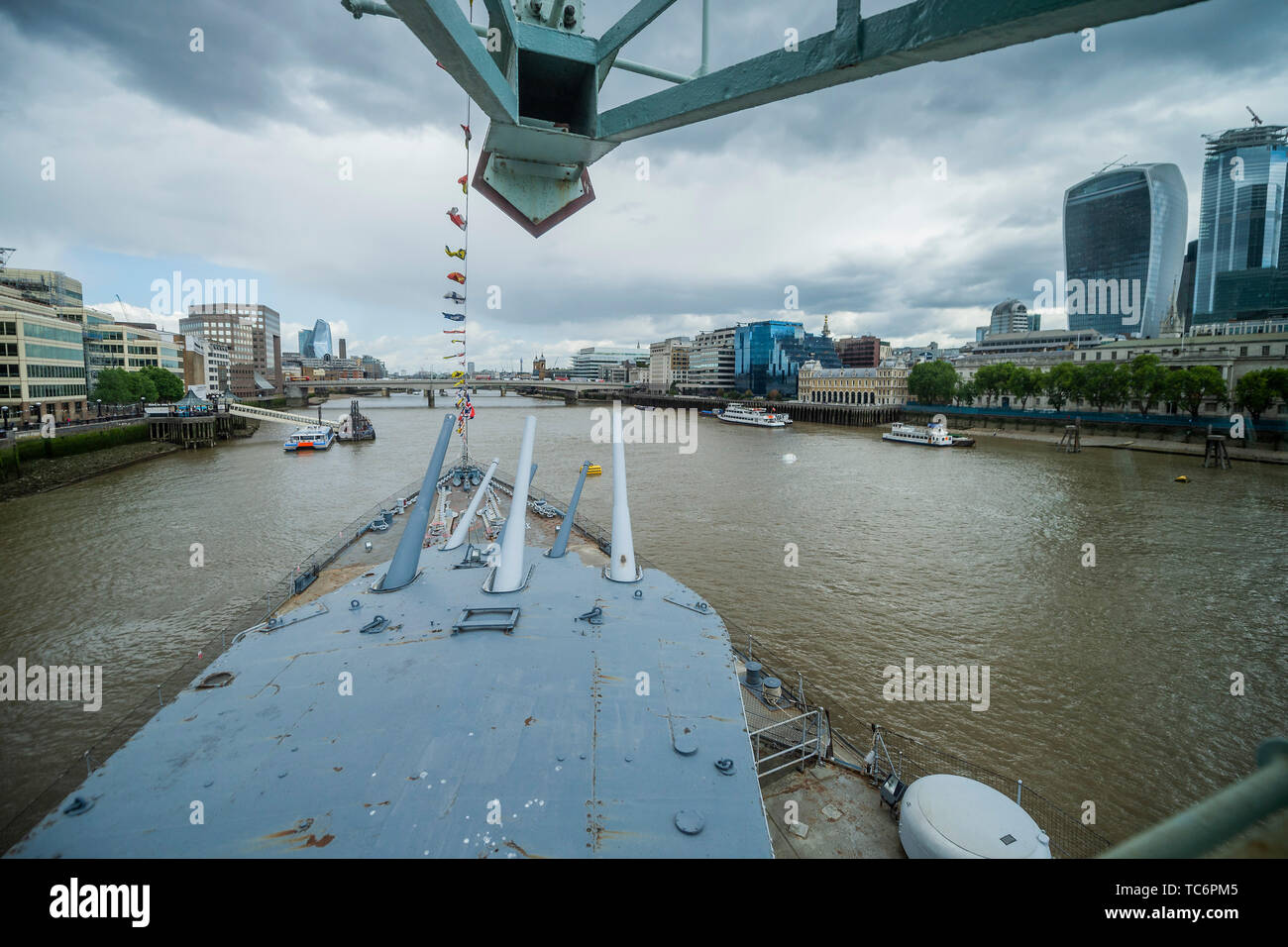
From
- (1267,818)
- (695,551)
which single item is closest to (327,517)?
(695,551)

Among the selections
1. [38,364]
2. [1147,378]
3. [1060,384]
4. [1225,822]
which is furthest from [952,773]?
[1060,384]

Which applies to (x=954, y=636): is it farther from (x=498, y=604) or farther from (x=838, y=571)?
(x=498, y=604)

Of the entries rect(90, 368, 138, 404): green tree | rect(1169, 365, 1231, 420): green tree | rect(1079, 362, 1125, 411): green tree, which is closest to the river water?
rect(1169, 365, 1231, 420): green tree

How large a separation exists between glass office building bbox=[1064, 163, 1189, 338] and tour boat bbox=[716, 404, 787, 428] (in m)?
119

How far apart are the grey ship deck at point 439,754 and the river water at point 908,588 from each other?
20.0ft

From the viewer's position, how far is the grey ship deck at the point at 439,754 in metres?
5.46

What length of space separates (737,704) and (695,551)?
15.3 metres

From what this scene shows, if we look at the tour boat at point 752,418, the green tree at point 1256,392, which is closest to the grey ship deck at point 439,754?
the green tree at point 1256,392

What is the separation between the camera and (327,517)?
28250mm

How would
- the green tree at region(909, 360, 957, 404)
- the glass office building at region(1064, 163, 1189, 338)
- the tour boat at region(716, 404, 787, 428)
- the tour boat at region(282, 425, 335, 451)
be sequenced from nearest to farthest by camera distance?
the tour boat at region(282, 425, 335, 451)
the tour boat at region(716, 404, 787, 428)
the green tree at region(909, 360, 957, 404)
the glass office building at region(1064, 163, 1189, 338)

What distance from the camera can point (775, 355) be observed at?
13162 cm

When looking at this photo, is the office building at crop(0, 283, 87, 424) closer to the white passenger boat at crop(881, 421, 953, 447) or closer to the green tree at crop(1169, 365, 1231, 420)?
the white passenger boat at crop(881, 421, 953, 447)

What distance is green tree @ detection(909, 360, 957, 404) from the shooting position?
88.4m

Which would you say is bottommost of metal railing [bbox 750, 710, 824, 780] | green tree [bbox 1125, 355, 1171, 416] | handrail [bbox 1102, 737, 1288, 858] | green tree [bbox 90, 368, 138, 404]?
metal railing [bbox 750, 710, 824, 780]
